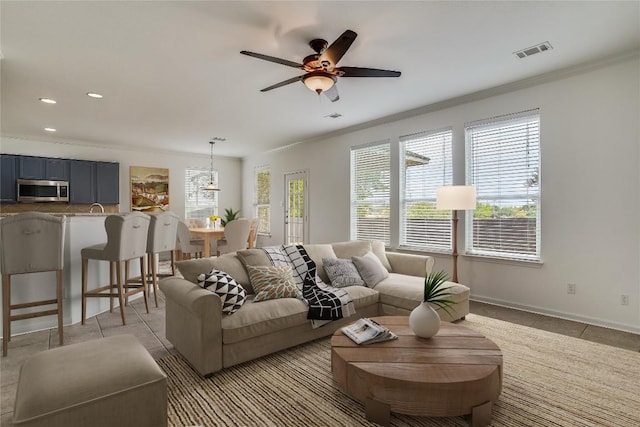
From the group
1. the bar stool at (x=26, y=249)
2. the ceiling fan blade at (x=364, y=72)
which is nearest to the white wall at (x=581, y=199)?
the ceiling fan blade at (x=364, y=72)

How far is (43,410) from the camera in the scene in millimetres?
1267

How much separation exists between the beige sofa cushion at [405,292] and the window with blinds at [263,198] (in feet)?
16.7

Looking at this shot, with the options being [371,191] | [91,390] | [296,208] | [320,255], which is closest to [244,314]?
[91,390]

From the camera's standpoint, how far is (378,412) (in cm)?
178

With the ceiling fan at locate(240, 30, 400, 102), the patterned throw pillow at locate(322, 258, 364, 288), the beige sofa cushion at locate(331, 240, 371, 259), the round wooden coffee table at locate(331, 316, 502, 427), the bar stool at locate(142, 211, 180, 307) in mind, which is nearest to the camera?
the round wooden coffee table at locate(331, 316, 502, 427)

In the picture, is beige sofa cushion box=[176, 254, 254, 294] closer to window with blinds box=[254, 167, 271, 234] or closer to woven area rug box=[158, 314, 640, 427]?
woven area rug box=[158, 314, 640, 427]

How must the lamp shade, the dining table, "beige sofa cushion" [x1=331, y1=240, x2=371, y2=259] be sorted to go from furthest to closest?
the dining table < "beige sofa cushion" [x1=331, y1=240, x2=371, y2=259] < the lamp shade

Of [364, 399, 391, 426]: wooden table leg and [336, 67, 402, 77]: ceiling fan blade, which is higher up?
[336, 67, 402, 77]: ceiling fan blade

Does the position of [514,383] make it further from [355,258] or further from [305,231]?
[305,231]

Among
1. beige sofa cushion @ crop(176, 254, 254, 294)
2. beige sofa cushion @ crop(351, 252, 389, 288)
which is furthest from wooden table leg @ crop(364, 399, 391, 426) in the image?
beige sofa cushion @ crop(351, 252, 389, 288)

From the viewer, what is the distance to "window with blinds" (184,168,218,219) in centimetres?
827

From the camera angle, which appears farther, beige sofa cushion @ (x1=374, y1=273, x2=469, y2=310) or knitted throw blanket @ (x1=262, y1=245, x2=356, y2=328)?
beige sofa cushion @ (x1=374, y1=273, x2=469, y2=310)

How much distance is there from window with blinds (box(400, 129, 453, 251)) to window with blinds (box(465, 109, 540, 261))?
13.2 inches

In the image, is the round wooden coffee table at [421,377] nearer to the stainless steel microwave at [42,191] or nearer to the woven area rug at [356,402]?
the woven area rug at [356,402]
